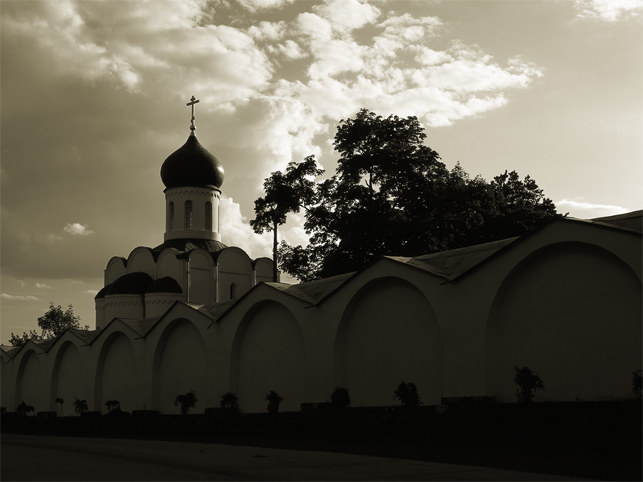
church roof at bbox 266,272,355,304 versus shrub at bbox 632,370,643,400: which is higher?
church roof at bbox 266,272,355,304

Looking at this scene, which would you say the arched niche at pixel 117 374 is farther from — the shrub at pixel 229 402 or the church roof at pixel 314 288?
the church roof at pixel 314 288

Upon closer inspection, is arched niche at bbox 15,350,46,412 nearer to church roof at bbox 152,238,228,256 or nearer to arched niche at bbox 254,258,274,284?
church roof at bbox 152,238,228,256

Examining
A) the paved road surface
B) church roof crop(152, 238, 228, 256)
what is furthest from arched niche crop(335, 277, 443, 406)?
church roof crop(152, 238, 228, 256)

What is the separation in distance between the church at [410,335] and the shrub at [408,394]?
616 mm

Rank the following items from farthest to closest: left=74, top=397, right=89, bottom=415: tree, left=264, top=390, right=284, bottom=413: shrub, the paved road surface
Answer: left=74, top=397, right=89, bottom=415: tree < left=264, top=390, right=284, bottom=413: shrub < the paved road surface

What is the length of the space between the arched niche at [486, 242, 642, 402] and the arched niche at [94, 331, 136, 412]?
47.9 ft

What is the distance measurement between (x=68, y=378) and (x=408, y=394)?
18.8 m

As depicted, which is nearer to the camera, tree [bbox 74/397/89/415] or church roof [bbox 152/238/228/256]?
tree [bbox 74/397/89/415]

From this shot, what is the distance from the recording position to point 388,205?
28.6 metres

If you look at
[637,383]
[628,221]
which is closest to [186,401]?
[628,221]

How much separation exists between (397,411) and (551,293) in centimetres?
380

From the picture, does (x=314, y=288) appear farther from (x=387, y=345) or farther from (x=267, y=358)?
(x=387, y=345)

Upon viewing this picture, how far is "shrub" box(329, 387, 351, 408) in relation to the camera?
1667 centimetres

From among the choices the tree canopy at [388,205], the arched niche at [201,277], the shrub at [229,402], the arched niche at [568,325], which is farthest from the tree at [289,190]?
the arched niche at [568,325]
